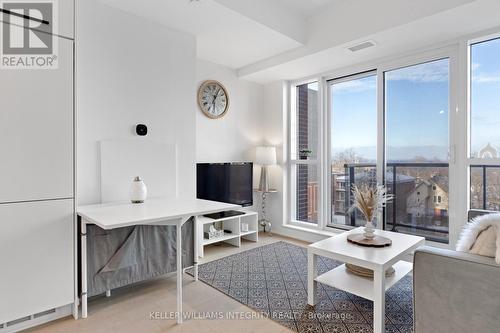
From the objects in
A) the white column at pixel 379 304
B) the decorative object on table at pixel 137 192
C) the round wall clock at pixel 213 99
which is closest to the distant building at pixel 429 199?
the white column at pixel 379 304

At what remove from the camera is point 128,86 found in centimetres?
266

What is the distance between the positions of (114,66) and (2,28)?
0.86 m

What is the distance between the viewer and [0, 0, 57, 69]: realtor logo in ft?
5.96

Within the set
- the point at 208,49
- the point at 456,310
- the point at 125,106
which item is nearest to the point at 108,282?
the point at 125,106

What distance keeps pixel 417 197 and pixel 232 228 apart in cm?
229

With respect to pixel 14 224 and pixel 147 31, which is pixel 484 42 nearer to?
pixel 147 31

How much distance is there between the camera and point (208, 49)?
345 centimetres

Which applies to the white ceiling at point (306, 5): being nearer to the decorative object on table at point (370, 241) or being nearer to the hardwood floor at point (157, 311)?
the decorative object on table at point (370, 241)

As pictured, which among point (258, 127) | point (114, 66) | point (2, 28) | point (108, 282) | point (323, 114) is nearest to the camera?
point (2, 28)

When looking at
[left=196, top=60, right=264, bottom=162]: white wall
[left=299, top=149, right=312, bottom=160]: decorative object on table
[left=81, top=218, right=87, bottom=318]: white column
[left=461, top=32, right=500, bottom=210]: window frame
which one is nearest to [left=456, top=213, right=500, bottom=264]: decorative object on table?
[left=461, top=32, right=500, bottom=210]: window frame

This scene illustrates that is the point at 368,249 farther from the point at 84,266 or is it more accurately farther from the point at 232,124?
the point at 232,124

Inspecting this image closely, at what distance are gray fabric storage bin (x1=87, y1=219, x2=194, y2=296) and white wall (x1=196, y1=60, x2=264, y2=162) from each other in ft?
4.58

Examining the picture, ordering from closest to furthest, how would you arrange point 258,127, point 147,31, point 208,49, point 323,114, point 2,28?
point 2,28, point 147,31, point 208,49, point 323,114, point 258,127

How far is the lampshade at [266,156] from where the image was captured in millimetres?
4164
